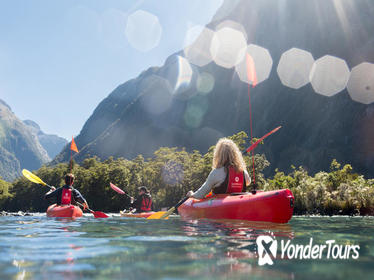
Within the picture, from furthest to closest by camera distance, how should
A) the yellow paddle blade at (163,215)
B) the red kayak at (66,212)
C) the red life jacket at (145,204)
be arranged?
1. the red life jacket at (145,204)
2. the red kayak at (66,212)
3. the yellow paddle blade at (163,215)

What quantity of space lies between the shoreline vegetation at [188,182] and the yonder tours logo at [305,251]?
19122 mm

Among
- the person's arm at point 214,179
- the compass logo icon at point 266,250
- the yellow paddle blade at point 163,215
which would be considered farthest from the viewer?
the yellow paddle blade at point 163,215

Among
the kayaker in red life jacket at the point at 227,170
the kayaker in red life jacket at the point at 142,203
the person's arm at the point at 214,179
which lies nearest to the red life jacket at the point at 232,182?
the kayaker in red life jacket at the point at 227,170

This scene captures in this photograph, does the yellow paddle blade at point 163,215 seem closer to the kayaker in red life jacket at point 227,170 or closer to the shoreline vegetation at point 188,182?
the kayaker in red life jacket at point 227,170

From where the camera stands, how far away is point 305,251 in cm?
365

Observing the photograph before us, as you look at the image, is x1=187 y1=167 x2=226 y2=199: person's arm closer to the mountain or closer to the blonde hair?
the blonde hair

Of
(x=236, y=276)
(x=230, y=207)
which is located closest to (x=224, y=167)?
(x=230, y=207)

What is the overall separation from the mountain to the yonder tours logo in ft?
223

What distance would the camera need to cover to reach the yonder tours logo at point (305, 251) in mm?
3291

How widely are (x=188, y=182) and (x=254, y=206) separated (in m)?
33.3

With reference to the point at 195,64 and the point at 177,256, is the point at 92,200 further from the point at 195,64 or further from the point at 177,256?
the point at 195,64

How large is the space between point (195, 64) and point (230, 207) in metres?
150

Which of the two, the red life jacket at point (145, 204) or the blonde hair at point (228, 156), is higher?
the blonde hair at point (228, 156)

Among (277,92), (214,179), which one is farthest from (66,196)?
(277,92)
